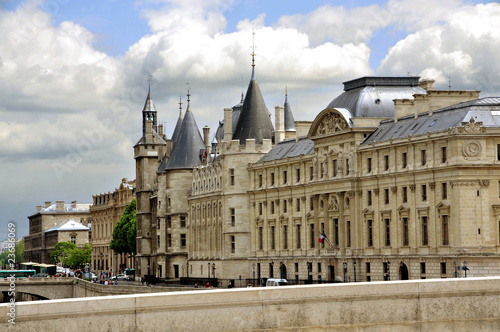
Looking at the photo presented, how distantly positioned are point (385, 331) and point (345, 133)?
60.3 m

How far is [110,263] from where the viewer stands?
628ft

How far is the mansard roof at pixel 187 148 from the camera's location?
12644 cm

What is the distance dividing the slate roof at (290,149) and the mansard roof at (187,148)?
19.9 metres

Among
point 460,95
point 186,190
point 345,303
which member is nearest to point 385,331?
point 345,303

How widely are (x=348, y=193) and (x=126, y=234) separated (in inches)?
2982

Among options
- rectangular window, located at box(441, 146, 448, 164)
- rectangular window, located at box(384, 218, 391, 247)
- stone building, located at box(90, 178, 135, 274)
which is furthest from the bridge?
stone building, located at box(90, 178, 135, 274)

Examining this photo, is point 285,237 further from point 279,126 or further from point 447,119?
point 447,119

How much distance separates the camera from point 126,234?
15950 cm

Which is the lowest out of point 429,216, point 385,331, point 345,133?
point 385,331

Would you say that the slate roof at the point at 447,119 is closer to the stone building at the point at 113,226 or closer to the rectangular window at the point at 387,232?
the rectangular window at the point at 387,232

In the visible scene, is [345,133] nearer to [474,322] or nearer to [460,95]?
[460,95]

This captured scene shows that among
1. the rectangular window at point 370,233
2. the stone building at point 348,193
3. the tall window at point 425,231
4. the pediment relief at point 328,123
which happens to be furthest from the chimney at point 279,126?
the tall window at point 425,231

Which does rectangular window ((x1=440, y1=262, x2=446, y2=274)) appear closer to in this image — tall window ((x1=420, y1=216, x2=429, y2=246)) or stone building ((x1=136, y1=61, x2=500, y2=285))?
stone building ((x1=136, y1=61, x2=500, y2=285))

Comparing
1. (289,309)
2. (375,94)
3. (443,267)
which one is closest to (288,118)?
(375,94)
